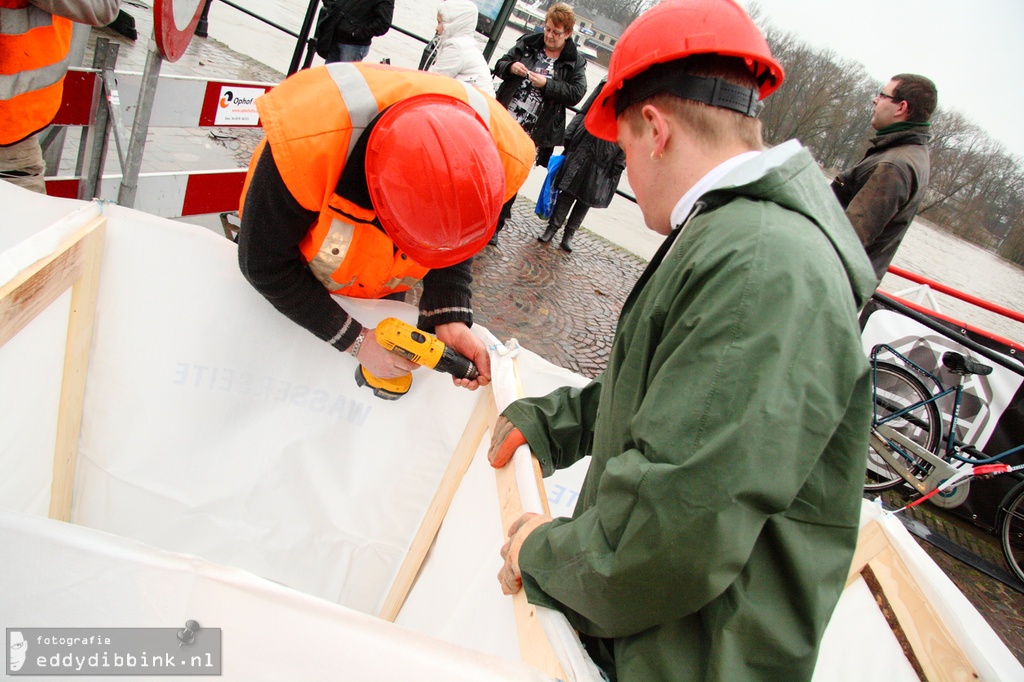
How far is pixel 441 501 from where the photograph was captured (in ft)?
7.23

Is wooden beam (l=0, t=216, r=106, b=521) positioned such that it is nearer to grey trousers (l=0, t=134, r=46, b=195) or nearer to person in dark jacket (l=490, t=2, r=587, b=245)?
grey trousers (l=0, t=134, r=46, b=195)

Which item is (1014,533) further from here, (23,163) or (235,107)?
(23,163)

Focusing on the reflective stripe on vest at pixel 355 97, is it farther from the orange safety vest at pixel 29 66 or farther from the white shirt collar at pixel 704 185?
the orange safety vest at pixel 29 66

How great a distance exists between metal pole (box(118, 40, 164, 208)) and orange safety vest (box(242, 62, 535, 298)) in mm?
874

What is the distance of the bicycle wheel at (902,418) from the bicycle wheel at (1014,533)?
51 centimetres

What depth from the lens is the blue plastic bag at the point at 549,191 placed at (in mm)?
6108

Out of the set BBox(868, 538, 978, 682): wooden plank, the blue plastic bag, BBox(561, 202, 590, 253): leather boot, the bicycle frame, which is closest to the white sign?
the blue plastic bag

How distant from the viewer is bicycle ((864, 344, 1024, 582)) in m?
4.08

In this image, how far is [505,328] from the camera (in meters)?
4.62

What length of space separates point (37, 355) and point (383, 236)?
3.31 ft

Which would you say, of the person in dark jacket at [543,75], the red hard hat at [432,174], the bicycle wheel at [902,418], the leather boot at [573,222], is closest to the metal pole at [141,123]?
the red hard hat at [432,174]

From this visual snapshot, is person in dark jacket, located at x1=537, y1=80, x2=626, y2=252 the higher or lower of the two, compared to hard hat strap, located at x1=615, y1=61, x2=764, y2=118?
lower

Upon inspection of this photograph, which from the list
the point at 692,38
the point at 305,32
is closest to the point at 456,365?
the point at 692,38

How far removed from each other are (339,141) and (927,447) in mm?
4422
